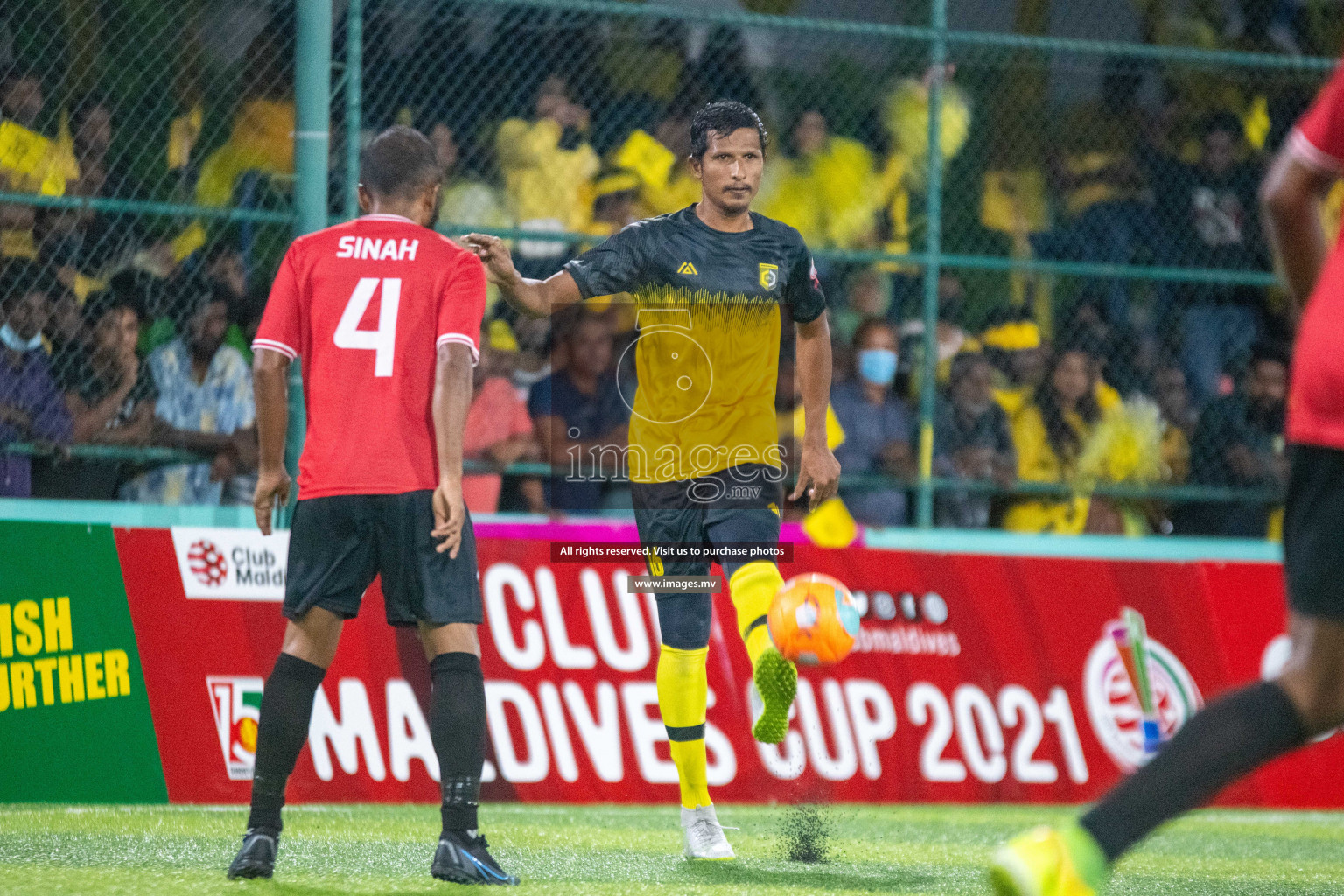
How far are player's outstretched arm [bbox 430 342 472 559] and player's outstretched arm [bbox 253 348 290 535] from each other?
0.42 m

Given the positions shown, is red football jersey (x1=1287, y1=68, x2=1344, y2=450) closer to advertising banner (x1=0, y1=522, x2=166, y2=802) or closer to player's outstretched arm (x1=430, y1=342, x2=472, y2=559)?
player's outstretched arm (x1=430, y1=342, x2=472, y2=559)

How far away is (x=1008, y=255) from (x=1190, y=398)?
Answer: 1405 mm

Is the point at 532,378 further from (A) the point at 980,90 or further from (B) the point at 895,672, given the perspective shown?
(A) the point at 980,90

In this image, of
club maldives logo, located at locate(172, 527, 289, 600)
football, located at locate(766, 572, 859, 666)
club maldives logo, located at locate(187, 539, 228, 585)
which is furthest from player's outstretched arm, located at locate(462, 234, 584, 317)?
club maldives logo, located at locate(187, 539, 228, 585)

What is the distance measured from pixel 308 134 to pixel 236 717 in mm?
2730

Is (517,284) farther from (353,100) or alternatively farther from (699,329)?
(353,100)

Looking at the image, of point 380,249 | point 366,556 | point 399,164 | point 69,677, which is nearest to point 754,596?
point 366,556

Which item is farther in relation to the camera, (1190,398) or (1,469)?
(1190,398)

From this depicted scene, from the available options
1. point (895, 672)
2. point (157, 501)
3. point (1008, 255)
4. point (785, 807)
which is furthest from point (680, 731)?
point (1008, 255)

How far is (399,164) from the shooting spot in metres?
4.61

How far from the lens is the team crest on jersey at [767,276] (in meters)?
5.74

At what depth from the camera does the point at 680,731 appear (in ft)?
18.6

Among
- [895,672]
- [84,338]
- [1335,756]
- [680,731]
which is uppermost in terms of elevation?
[84,338]

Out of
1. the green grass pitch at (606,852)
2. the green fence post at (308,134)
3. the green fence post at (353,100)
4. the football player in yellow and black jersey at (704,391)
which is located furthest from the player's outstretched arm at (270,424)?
the green fence post at (353,100)
